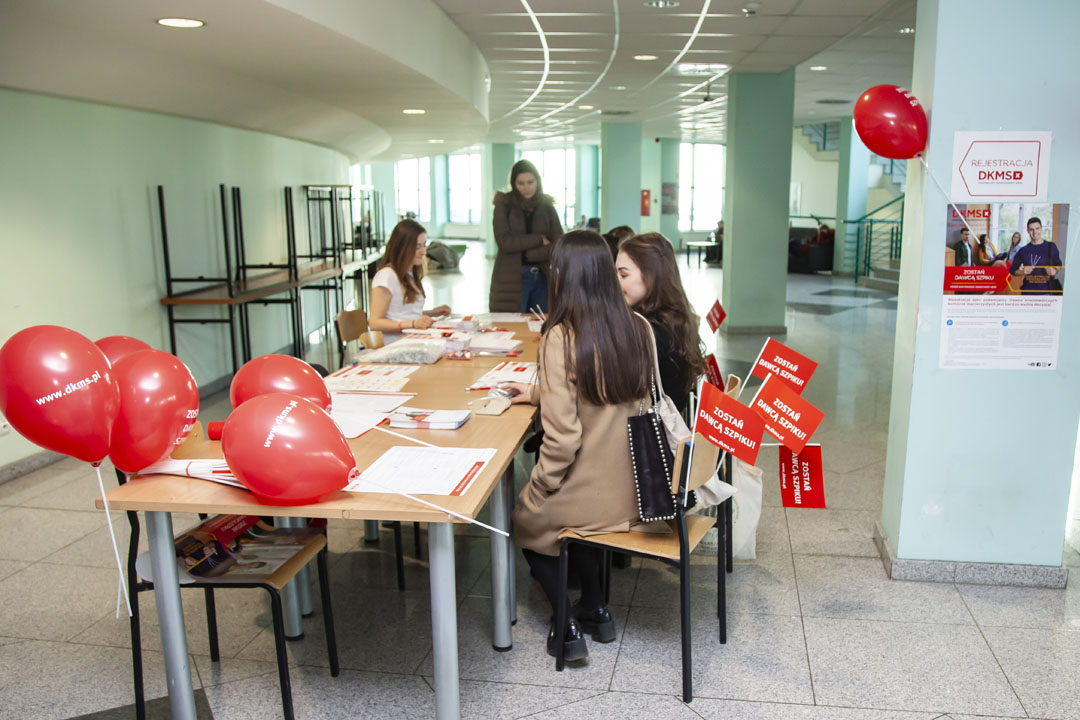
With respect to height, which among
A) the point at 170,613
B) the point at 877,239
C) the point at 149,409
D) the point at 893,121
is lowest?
the point at 170,613

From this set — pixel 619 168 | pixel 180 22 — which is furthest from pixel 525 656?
pixel 619 168

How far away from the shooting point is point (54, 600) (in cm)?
332

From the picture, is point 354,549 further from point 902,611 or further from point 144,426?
point 902,611

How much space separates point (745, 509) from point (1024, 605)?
1.07 metres

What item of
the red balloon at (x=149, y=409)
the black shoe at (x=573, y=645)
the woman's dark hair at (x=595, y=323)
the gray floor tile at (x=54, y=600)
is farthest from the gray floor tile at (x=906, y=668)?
the gray floor tile at (x=54, y=600)

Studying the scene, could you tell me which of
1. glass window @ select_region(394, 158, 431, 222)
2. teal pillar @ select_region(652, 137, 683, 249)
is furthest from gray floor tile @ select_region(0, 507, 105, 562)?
glass window @ select_region(394, 158, 431, 222)

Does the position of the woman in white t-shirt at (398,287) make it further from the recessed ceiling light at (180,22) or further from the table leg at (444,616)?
the table leg at (444,616)

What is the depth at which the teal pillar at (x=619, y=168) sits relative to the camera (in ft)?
49.0

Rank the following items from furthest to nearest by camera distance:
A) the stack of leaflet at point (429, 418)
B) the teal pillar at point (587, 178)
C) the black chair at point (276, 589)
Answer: the teal pillar at point (587, 178), the stack of leaflet at point (429, 418), the black chair at point (276, 589)

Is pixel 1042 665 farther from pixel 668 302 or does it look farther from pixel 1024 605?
pixel 668 302

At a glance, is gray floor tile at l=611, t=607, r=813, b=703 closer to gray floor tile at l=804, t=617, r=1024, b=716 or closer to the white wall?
gray floor tile at l=804, t=617, r=1024, b=716

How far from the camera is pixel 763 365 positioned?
2.85 m

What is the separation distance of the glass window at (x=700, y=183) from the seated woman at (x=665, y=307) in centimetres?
2201

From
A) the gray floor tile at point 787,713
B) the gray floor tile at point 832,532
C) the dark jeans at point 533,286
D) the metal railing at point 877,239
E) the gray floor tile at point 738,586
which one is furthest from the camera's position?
the metal railing at point 877,239
